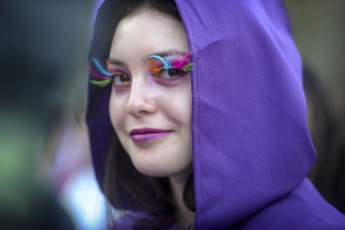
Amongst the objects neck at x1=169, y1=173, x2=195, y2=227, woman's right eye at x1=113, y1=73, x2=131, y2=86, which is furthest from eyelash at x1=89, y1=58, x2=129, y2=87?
neck at x1=169, y1=173, x2=195, y2=227

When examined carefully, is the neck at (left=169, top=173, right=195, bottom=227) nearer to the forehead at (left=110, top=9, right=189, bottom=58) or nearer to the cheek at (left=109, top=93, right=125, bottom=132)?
the cheek at (left=109, top=93, right=125, bottom=132)

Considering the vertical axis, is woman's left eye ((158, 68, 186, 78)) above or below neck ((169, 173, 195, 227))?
above

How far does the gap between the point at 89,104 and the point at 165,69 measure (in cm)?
54

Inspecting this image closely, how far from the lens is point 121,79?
1.19 meters

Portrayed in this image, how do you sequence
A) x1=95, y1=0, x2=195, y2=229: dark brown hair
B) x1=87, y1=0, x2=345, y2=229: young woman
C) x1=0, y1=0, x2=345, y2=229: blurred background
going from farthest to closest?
x1=0, y1=0, x2=345, y2=229: blurred background → x1=95, y1=0, x2=195, y2=229: dark brown hair → x1=87, y1=0, x2=345, y2=229: young woman

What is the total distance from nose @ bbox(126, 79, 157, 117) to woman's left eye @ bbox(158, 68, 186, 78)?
68 mm

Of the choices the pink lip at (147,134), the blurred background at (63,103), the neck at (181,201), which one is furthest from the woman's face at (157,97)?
the blurred background at (63,103)

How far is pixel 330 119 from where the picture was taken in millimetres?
2117

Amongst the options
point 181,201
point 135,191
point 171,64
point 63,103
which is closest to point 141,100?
point 171,64

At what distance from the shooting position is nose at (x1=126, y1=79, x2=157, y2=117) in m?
1.03

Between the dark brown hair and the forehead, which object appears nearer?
the forehead

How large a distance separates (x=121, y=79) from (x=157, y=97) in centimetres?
23

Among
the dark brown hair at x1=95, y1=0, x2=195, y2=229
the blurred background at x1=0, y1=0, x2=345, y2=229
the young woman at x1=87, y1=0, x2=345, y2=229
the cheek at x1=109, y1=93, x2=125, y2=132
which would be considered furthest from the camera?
the blurred background at x1=0, y1=0, x2=345, y2=229

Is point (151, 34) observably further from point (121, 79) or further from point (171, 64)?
point (121, 79)
